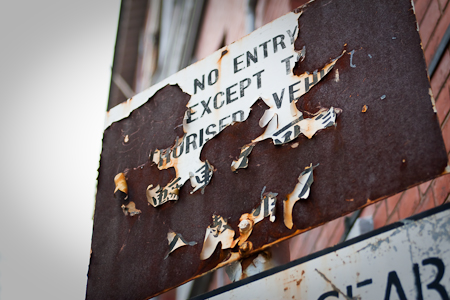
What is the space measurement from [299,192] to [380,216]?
1119 mm

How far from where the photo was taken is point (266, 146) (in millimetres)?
1662

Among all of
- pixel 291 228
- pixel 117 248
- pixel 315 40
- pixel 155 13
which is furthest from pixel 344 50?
pixel 155 13

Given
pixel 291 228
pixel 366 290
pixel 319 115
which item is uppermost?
pixel 319 115

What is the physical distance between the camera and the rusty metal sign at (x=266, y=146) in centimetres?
138

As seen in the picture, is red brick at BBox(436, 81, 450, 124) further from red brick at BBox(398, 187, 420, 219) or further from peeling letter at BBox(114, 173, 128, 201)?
peeling letter at BBox(114, 173, 128, 201)

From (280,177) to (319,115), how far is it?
216 millimetres

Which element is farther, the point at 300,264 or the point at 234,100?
the point at 234,100

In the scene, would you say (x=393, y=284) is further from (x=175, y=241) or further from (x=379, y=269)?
(x=175, y=241)

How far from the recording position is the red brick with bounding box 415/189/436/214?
202 cm

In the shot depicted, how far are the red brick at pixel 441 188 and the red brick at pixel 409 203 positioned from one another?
0.44 feet

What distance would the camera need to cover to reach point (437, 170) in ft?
4.06

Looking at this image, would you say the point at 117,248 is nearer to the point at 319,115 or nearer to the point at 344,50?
the point at 319,115

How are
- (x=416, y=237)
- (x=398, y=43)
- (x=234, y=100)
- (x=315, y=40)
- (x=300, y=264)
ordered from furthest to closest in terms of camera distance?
(x=234, y=100)
(x=315, y=40)
(x=398, y=43)
(x=300, y=264)
(x=416, y=237)

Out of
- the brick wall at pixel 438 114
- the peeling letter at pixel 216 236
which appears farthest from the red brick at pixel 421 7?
the peeling letter at pixel 216 236
